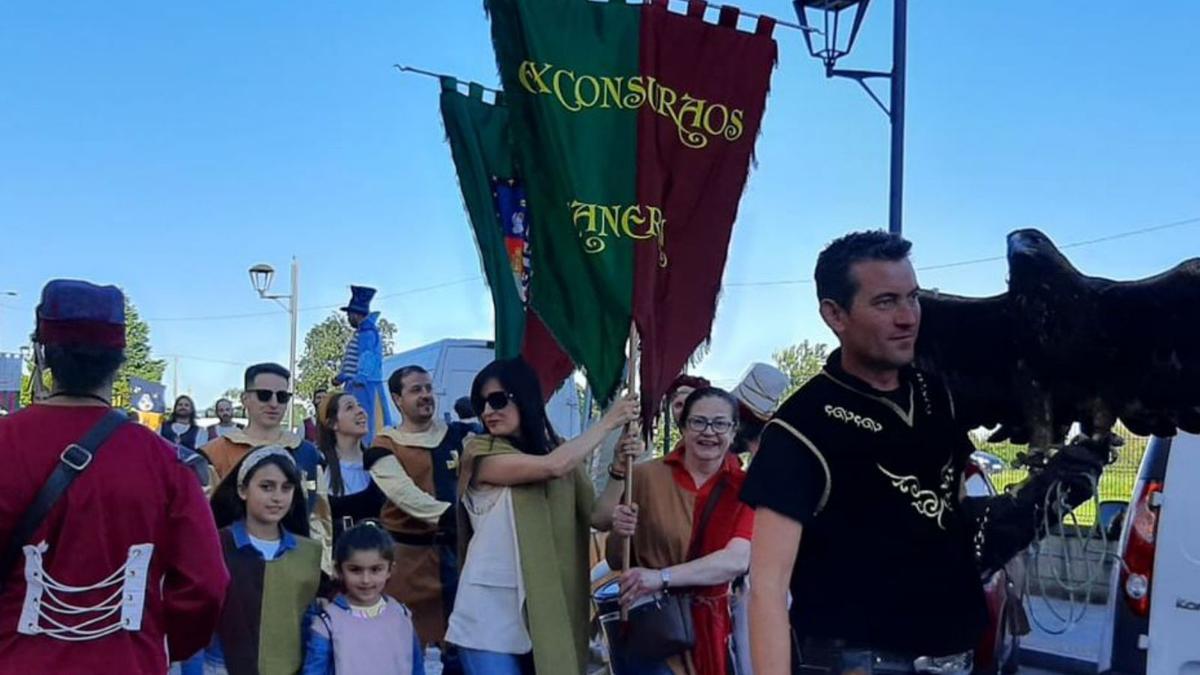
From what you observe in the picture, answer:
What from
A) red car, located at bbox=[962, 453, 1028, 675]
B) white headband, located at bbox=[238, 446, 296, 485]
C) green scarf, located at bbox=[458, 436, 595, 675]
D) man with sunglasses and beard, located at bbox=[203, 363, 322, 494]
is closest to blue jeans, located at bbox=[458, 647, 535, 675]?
green scarf, located at bbox=[458, 436, 595, 675]

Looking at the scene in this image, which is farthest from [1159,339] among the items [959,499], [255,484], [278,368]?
[278,368]

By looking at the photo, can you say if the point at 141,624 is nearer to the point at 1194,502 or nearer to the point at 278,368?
the point at 278,368

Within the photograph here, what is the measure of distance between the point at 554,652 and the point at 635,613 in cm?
33

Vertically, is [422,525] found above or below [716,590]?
above

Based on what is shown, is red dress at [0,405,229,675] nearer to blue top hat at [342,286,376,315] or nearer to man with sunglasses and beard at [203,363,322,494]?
man with sunglasses and beard at [203,363,322,494]

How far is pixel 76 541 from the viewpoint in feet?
10.5

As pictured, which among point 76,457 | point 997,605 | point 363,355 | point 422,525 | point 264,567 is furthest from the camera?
point 363,355

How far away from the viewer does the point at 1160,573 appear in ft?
16.2

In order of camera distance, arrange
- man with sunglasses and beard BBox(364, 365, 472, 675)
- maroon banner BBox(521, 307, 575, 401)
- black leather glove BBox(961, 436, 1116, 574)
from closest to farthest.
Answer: black leather glove BBox(961, 436, 1116, 574) < maroon banner BBox(521, 307, 575, 401) < man with sunglasses and beard BBox(364, 365, 472, 675)

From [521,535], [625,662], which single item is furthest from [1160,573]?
[521,535]

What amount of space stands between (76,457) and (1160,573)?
12.9 ft

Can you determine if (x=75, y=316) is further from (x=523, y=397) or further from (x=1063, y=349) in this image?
(x=1063, y=349)

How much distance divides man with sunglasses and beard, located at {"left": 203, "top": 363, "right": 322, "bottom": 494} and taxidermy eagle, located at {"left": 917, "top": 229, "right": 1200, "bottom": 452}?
11.7 ft

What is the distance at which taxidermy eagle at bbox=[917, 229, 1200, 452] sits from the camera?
9.31 feet
